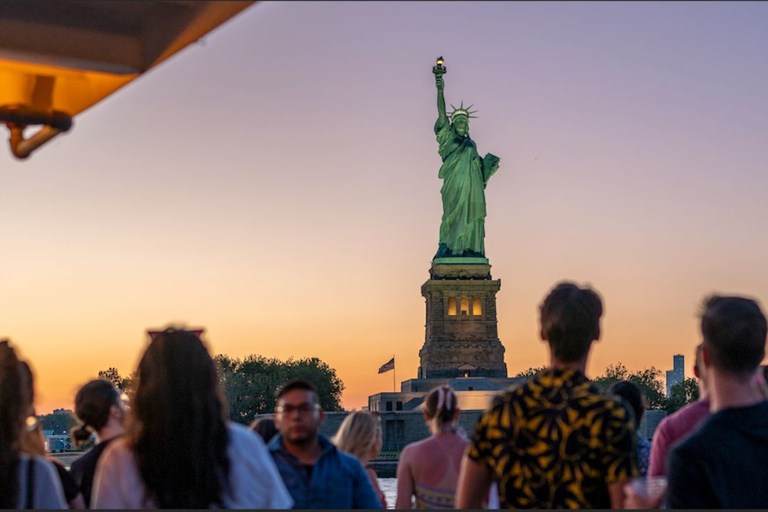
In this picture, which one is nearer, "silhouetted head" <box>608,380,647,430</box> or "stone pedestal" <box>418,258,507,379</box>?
"silhouetted head" <box>608,380,647,430</box>

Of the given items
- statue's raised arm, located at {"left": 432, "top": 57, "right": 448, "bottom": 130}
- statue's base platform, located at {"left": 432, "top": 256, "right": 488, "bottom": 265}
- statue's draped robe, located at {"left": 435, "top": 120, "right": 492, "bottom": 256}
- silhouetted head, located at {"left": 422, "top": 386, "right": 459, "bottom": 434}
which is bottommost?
silhouetted head, located at {"left": 422, "top": 386, "right": 459, "bottom": 434}

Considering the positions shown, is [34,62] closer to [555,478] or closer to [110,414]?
[110,414]

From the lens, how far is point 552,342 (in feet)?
14.5

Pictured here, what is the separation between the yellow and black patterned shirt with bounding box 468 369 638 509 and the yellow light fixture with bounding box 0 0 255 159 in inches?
97.5

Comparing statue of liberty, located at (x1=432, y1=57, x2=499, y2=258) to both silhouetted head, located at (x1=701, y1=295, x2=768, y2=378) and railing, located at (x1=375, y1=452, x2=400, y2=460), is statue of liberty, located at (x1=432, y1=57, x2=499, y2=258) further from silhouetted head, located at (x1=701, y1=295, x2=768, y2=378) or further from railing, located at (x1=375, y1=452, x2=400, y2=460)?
silhouetted head, located at (x1=701, y1=295, x2=768, y2=378)

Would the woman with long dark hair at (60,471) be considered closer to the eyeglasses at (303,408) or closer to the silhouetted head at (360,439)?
the eyeglasses at (303,408)

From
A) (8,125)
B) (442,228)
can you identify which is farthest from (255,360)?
(8,125)

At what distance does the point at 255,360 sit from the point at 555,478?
318ft

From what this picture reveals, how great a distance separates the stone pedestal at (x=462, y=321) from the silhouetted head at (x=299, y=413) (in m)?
47.5

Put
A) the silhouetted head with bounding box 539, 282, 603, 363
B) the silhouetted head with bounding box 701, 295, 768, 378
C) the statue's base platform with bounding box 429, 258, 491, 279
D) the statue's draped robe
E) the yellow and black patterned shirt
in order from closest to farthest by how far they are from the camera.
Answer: the silhouetted head with bounding box 701, 295, 768, 378, the yellow and black patterned shirt, the silhouetted head with bounding box 539, 282, 603, 363, the statue's draped robe, the statue's base platform with bounding box 429, 258, 491, 279

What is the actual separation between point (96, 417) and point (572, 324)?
2898 millimetres

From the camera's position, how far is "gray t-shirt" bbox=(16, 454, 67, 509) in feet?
13.3

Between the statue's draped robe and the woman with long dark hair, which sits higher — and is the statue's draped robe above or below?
above

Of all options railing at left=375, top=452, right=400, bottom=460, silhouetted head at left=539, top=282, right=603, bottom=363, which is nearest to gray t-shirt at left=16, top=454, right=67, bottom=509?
silhouetted head at left=539, top=282, right=603, bottom=363
